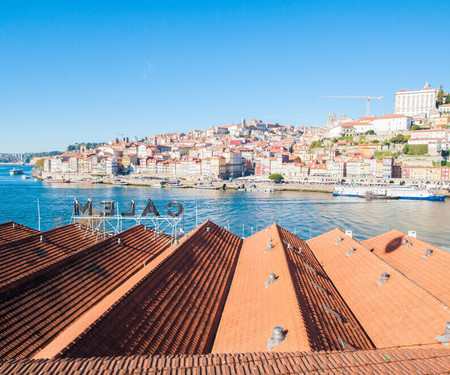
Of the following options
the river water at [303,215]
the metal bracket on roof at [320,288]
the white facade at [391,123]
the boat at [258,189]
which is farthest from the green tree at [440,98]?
the metal bracket on roof at [320,288]

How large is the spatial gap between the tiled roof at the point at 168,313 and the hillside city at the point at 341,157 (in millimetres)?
59222

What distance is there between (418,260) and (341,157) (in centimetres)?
6214

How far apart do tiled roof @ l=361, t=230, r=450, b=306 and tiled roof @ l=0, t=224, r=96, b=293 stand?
9.31 metres

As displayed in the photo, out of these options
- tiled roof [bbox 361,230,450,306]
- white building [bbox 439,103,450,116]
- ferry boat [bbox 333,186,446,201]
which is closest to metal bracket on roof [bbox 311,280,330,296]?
tiled roof [bbox 361,230,450,306]

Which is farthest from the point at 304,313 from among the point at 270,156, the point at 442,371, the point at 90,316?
the point at 270,156

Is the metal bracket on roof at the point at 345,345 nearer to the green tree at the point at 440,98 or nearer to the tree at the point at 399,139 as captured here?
the tree at the point at 399,139

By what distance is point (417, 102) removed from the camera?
85500 millimetres

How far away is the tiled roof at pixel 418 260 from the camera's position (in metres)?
10.0

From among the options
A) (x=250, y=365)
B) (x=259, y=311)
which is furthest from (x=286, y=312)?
(x=250, y=365)

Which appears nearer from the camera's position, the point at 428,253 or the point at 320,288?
the point at 320,288

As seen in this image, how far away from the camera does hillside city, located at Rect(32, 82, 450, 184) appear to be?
65.2 meters

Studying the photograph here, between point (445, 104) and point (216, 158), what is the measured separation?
49.2 m

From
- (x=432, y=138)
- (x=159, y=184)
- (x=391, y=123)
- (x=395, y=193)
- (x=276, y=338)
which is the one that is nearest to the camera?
(x=276, y=338)

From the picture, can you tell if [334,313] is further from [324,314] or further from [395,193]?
[395,193]
